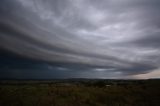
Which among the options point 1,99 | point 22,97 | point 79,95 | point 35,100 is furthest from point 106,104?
point 1,99

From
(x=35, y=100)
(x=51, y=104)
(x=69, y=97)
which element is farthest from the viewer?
(x=69, y=97)

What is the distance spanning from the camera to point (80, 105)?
21219 mm

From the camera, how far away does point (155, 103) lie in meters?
22.4

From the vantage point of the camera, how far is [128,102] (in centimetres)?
2323

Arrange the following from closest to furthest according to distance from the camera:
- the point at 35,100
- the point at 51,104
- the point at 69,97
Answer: the point at 51,104
the point at 35,100
the point at 69,97

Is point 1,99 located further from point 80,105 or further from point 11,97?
point 80,105

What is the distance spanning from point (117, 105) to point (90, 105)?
2972mm

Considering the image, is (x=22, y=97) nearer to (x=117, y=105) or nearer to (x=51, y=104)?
(x=51, y=104)

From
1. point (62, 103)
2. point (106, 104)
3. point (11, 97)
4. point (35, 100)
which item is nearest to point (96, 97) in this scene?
point (106, 104)

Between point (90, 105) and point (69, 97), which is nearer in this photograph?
point (90, 105)

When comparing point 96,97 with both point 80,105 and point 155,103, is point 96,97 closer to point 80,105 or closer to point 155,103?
point 80,105

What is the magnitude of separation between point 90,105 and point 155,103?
7.53 m

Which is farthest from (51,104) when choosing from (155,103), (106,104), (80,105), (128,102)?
(155,103)

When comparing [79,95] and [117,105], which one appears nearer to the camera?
[117,105]
